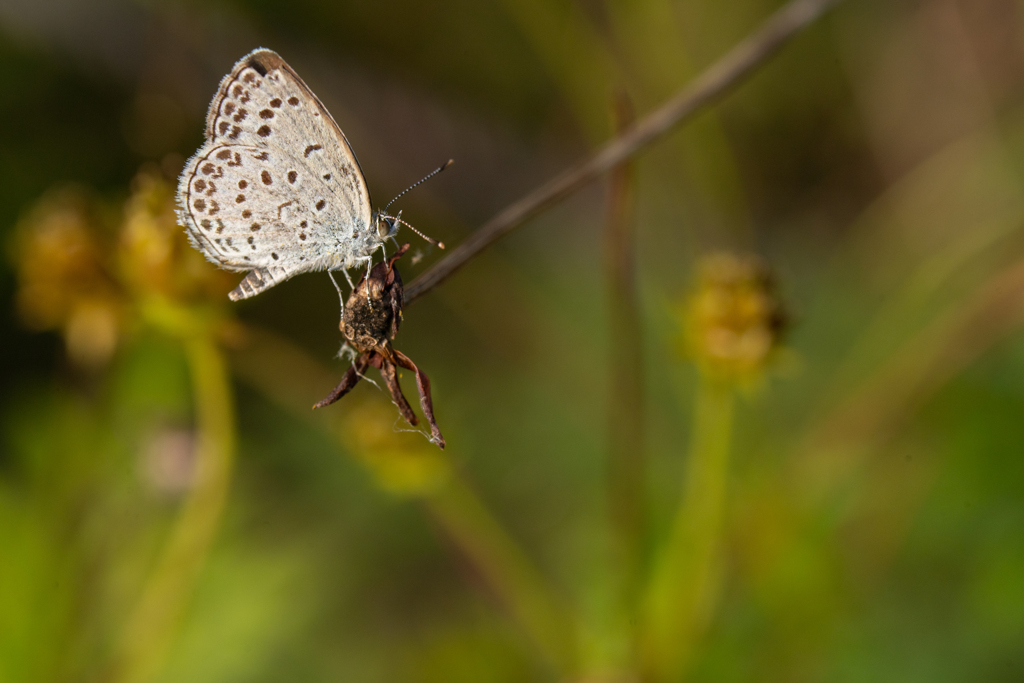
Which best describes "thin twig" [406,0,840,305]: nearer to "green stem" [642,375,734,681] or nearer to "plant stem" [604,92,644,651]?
"plant stem" [604,92,644,651]

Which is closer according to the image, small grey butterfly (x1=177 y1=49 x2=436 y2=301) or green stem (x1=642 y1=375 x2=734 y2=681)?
small grey butterfly (x1=177 y1=49 x2=436 y2=301)

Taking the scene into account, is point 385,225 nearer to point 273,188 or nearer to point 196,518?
point 273,188

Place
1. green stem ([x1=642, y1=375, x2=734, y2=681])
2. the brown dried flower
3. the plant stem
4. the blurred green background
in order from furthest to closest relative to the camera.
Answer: the blurred green background, green stem ([x1=642, y1=375, x2=734, y2=681]), the plant stem, the brown dried flower

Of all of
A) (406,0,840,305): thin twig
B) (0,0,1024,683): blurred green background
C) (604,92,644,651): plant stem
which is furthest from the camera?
(0,0,1024,683): blurred green background

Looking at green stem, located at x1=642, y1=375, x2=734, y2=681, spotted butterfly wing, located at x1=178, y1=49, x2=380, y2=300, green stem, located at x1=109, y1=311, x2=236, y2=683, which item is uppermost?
spotted butterfly wing, located at x1=178, y1=49, x2=380, y2=300

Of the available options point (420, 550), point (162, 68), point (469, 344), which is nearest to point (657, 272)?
point (469, 344)

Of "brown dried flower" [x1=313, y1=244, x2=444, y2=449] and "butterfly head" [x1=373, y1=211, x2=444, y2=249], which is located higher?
"butterfly head" [x1=373, y1=211, x2=444, y2=249]

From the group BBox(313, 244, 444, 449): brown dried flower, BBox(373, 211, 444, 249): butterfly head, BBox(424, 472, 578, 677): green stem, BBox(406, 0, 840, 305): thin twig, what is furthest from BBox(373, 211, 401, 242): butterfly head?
BBox(424, 472, 578, 677): green stem

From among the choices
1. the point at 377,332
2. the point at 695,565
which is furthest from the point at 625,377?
the point at 377,332
